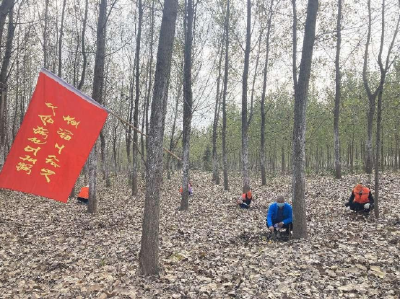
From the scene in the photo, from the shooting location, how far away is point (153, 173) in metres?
5.82

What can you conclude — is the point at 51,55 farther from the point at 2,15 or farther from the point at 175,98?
the point at 2,15

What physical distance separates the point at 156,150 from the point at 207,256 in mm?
2929

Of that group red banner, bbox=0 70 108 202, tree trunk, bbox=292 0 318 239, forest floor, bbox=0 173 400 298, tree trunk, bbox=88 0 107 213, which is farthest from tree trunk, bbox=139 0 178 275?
tree trunk, bbox=88 0 107 213

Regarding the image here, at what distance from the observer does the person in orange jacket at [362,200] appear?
9555 mm

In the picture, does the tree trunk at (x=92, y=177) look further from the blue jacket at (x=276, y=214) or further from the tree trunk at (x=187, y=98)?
the blue jacket at (x=276, y=214)

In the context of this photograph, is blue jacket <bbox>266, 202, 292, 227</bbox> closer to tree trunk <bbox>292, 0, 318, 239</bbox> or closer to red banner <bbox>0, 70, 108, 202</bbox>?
→ tree trunk <bbox>292, 0, 318, 239</bbox>

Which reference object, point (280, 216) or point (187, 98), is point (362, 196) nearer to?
point (280, 216)

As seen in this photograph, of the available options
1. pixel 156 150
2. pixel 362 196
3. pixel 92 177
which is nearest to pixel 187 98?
pixel 92 177

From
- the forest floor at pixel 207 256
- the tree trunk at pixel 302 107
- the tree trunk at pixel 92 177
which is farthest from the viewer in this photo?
the tree trunk at pixel 92 177

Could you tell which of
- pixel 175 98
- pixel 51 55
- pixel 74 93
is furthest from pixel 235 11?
pixel 74 93

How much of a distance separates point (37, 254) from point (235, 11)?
1825 cm

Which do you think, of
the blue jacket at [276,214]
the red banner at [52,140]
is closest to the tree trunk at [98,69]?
the red banner at [52,140]

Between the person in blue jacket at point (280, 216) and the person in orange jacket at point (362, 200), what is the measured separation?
2.90m

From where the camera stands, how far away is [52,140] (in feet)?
18.2
